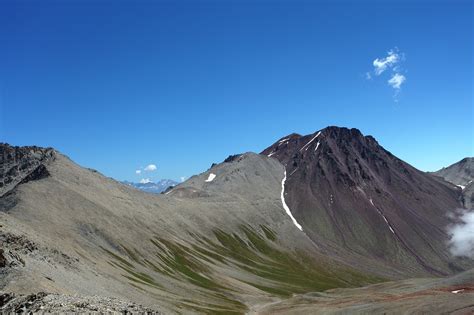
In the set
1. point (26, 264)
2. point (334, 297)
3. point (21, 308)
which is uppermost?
point (334, 297)

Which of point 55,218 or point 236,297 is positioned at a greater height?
point 55,218

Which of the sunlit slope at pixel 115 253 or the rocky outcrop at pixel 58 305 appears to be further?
the sunlit slope at pixel 115 253

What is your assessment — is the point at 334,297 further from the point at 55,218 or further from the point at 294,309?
the point at 55,218

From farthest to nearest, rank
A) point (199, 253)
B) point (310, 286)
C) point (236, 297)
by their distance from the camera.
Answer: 1. point (310, 286)
2. point (199, 253)
3. point (236, 297)

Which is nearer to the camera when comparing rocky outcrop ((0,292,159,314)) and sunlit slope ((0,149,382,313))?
rocky outcrop ((0,292,159,314))

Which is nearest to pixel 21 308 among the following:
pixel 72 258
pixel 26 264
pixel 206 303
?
pixel 26 264

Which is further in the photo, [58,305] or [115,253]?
[115,253]

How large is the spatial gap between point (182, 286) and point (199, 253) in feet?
167

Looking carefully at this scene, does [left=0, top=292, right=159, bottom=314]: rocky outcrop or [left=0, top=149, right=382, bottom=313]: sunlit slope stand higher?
[left=0, top=149, right=382, bottom=313]: sunlit slope

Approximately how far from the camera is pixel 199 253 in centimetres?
16662

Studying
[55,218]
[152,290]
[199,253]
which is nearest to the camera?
[152,290]

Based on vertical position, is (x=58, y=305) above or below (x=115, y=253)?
below

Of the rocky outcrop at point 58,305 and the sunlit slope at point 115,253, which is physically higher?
the sunlit slope at point 115,253

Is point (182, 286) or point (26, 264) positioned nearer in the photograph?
point (26, 264)
